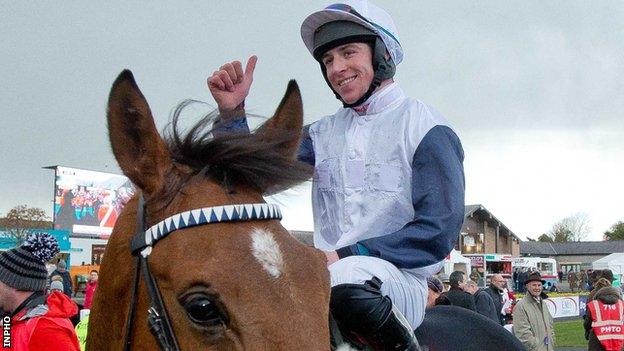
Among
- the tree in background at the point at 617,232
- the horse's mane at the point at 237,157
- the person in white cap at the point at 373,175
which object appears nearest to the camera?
the horse's mane at the point at 237,157

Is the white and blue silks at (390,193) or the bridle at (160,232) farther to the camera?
the white and blue silks at (390,193)

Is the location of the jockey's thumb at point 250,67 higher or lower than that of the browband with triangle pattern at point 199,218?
higher

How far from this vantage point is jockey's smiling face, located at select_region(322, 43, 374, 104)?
312cm

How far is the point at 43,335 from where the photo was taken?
5.76 meters

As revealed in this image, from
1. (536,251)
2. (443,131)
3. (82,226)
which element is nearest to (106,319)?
(443,131)

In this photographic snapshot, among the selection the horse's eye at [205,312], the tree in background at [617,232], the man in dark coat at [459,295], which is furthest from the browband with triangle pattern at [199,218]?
the tree in background at [617,232]

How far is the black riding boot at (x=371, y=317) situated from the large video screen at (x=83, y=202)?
34835 millimetres

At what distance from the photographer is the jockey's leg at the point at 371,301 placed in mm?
2523

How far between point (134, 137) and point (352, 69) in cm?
109

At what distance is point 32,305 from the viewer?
19.7 ft

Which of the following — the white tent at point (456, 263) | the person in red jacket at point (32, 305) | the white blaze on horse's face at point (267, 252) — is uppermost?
the white blaze on horse's face at point (267, 252)

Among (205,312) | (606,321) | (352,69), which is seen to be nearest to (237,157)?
(205,312)

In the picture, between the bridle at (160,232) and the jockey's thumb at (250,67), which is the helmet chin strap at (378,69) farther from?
the bridle at (160,232)

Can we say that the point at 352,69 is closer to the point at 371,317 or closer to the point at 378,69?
the point at 378,69
